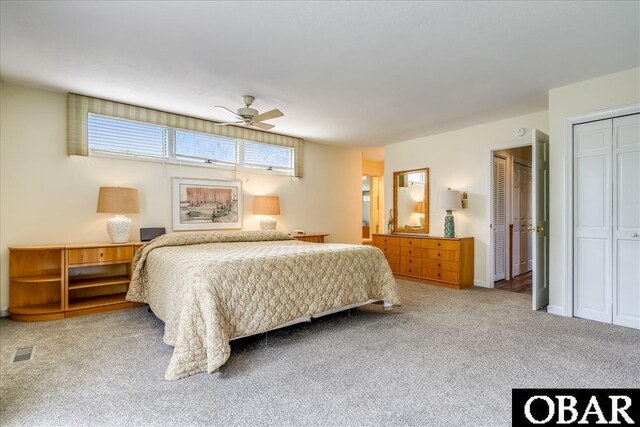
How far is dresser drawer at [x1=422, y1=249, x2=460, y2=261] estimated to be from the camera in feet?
15.6

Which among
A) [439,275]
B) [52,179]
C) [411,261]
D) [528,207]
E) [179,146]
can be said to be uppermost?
[179,146]

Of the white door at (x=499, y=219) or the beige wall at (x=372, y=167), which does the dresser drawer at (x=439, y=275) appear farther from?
the beige wall at (x=372, y=167)

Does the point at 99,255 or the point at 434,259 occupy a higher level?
the point at 99,255

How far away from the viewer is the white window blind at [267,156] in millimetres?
5262

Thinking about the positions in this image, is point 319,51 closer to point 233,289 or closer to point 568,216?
point 233,289

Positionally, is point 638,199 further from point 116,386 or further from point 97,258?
point 97,258

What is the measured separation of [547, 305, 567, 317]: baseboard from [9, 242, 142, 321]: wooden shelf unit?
4.63m

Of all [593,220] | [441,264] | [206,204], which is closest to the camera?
[593,220]

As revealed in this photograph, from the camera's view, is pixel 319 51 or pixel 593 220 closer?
pixel 319 51

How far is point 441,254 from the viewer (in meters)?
4.93

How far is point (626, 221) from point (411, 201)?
10.2ft

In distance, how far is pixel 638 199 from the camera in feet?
9.98

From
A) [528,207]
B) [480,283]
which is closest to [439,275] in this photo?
[480,283]

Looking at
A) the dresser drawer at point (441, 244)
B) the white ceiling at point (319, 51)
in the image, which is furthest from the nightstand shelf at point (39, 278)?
the dresser drawer at point (441, 244)
